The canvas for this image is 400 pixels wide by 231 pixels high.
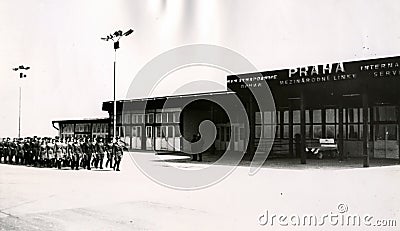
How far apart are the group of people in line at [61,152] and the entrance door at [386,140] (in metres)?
4.24

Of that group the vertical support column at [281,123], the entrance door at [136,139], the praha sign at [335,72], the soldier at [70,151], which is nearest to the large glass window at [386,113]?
the vertical support column at [281,123]

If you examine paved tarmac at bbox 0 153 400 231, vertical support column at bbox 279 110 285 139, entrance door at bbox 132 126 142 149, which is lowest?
paved tarmac at bbox 0 153 400 231

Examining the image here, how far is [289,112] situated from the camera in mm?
6449

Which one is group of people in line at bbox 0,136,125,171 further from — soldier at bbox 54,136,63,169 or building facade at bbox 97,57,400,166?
building facade at bbox 97,57,400,166

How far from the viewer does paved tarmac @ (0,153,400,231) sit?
2148 millimetres

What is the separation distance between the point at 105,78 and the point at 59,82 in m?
0.24

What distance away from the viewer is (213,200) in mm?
2311

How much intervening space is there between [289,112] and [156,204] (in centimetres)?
441

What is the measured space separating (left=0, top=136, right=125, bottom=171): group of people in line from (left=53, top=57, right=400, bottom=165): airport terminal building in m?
0.15

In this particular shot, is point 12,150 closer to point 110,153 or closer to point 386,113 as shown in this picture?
point 110,153

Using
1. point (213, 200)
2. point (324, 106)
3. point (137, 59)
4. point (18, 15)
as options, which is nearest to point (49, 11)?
point (18, 15)

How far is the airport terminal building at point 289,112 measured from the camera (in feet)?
9.04

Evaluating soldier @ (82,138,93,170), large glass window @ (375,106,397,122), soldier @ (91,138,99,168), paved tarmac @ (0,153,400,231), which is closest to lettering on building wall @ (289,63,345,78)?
paved tarmac @ (0,153,400,231)

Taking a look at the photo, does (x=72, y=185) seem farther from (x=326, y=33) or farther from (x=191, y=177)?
(x=326, y=33)
